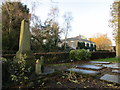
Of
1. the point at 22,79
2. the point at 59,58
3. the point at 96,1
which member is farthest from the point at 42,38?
the point at 22,79

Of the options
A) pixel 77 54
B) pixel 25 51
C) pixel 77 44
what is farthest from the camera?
pixel 77 44

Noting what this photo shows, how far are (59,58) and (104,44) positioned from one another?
34.2 m

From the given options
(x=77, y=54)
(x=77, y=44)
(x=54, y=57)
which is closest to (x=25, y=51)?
(x=54, y=57)

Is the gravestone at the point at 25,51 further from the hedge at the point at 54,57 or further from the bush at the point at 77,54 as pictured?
the bush at the point at 77,54

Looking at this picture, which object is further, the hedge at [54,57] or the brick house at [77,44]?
the brick house at [77,44]

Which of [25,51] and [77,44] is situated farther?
[77,44]

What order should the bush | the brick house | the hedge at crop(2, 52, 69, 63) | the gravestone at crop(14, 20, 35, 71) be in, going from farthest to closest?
the brick house, the bush, the hedge at crop(2, 52, 69, 63), the gravestone at crop(14, 20, 35, 71)

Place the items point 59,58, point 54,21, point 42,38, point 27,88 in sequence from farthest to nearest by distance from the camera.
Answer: point 54,21 < point 42,38 < point 59,58 < point 27,88

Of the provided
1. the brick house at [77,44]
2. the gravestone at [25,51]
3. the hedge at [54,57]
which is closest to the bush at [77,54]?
the hedge at [54,57]

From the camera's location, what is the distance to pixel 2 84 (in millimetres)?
2781

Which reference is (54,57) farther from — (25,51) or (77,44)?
(77,44)

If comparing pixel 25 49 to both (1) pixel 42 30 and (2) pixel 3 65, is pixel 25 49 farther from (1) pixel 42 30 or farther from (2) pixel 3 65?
(1) pixel 42 30

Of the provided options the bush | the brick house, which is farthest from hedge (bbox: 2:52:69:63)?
the brick house

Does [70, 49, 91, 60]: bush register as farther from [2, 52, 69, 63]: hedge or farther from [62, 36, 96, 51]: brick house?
[62, 36, 96, 51]: brick house
